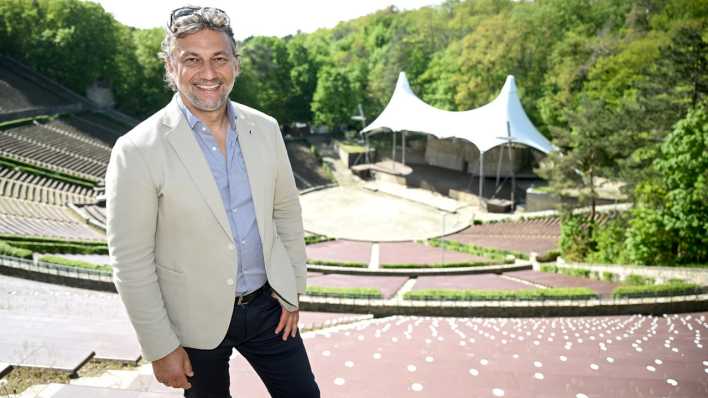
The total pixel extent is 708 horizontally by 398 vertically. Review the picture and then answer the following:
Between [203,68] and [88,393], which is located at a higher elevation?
[203,68]

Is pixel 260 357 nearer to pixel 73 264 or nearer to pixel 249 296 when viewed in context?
pixel 249 296

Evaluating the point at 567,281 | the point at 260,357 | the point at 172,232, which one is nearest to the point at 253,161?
the point at 172,232

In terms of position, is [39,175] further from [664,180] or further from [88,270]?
[664,180]

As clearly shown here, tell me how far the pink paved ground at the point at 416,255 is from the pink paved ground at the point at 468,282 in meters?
2.98

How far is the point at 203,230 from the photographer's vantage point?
2.85 metres

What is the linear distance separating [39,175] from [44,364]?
1094 inches

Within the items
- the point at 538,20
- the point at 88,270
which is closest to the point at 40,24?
the point at 88,270

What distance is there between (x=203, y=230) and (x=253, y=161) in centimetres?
54

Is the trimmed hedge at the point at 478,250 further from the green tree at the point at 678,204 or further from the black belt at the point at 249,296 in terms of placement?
the black belt at the point at 249,296

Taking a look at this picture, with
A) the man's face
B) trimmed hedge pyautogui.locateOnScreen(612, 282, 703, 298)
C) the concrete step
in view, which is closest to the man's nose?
the man's face

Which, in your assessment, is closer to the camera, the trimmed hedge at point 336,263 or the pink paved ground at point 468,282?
the pink paved ground at point 468,282

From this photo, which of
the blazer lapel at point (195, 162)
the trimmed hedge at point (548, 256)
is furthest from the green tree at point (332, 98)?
the blazer lapel at point (195, 162)

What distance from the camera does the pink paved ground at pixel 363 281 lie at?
58.4ft

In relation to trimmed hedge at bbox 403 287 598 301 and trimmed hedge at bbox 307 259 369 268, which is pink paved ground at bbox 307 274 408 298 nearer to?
trimmed hedge at bbox 307 259 369 268
